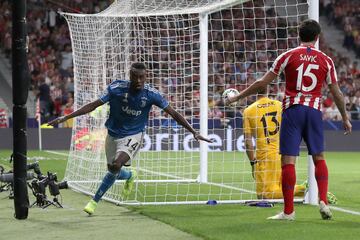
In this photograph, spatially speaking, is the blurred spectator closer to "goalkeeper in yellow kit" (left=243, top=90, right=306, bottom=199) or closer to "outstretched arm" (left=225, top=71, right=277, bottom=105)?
"goalkeeper in yellow kit" (left=243, top=90, right=306, bottom=199)

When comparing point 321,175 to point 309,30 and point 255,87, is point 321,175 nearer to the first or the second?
point 255,87

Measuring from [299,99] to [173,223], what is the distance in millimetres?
1930

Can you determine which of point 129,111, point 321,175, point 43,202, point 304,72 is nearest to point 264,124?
point 129,111

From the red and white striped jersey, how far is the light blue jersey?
5.54 ft

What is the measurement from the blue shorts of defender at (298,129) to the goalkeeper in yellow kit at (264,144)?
2.43m

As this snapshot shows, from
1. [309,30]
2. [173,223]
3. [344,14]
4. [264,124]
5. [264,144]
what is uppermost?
[344,14]

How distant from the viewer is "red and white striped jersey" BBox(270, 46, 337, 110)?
9.53m

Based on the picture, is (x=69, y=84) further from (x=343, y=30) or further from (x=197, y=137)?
(x=197, y=137)

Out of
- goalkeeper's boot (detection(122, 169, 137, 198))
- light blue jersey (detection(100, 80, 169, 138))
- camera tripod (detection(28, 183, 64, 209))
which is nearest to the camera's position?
light blue jersey (detection(100, 80, 169, 138))

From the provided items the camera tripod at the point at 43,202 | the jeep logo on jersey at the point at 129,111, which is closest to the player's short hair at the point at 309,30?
the jeep logo on jersey at the point at 129,111

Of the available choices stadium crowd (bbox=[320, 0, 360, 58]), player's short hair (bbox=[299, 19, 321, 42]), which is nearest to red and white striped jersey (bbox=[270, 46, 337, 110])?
player's short hair (bbox=[299, 19, 321, 42])

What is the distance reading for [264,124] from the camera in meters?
12.2

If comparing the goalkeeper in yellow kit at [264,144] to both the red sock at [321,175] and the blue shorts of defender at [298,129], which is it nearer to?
the red sock at [321,175]

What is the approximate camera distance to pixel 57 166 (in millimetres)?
19891
